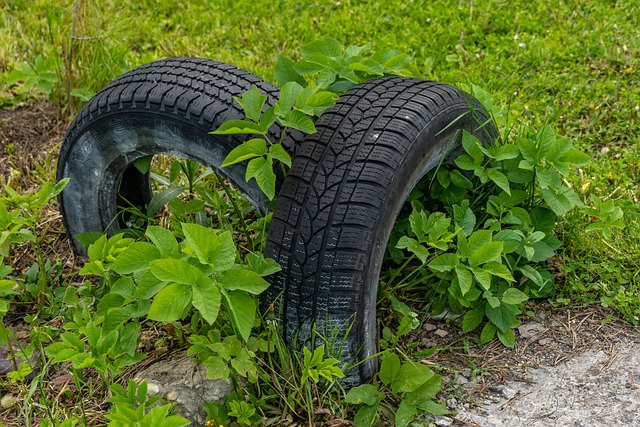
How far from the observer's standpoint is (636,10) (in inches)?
190

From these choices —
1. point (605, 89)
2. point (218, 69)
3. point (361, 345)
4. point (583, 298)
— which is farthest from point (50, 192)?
point (605, 89)

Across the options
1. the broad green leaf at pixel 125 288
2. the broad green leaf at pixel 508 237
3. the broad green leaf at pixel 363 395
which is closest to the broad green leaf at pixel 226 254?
the broad green leaf at pixel 125 288

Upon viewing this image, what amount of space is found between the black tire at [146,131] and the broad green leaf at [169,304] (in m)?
0.66

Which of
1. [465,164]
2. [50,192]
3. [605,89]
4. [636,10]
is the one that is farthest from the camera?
[636,10]

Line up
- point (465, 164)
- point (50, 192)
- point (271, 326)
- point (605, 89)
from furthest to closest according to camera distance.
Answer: point (605, 89) → point (465, 164) → point (50, 192) → point (271, 326)

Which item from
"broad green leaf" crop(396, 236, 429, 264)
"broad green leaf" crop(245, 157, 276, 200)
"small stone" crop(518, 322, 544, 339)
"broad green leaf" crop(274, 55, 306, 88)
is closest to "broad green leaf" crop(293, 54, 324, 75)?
"broad green leaf" crop(274, 55, 306, 88)

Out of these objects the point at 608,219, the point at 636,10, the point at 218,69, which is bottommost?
the point at 608,219

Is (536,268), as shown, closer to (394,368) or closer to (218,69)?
(394,368)

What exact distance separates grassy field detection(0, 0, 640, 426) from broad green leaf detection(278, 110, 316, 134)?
146 centimetres

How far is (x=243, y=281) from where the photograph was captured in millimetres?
→ 2289

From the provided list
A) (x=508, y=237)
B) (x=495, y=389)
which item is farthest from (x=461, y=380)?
(x=508, y=237)

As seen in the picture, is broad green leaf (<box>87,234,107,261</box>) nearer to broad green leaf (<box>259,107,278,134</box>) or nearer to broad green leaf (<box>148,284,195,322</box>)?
broad green leaf (<box>148,284,195,322</box>)

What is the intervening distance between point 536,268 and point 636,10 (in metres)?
2.55

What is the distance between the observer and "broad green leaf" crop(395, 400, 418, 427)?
8.13 feet
